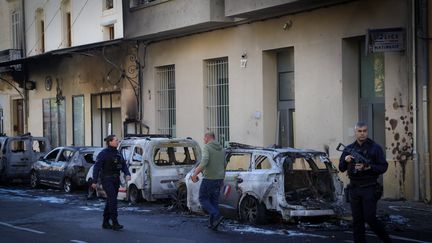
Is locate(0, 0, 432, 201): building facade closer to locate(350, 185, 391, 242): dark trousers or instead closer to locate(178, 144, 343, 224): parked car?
locate(178, 144, 343, 224): parked car

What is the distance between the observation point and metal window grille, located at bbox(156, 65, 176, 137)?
24812 mm

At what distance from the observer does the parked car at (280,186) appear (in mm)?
12781

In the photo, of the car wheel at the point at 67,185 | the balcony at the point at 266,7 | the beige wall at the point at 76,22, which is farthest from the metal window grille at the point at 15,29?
the balcony at the point at 266,7

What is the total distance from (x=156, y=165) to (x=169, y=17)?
7396 millimetres

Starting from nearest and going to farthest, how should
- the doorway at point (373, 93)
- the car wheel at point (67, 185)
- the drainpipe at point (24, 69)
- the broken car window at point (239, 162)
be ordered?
the broken car window at point (239, 162) → the doorway at point (373, 93) → the car wheel at point (67, 185) → the drainpipe at point (24, 69)

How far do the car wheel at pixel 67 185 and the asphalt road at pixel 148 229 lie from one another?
3.95 m

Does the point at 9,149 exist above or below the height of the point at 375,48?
below

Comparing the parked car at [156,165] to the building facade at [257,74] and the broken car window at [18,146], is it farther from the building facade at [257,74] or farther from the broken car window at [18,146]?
the broken car window at [18,146]

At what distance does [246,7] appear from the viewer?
19.3 metres

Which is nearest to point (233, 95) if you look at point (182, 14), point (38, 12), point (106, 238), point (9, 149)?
point (182, 14)

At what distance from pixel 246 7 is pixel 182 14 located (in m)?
3.40

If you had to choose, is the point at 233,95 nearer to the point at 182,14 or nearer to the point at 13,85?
the point at 182,14

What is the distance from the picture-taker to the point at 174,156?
56.5ft

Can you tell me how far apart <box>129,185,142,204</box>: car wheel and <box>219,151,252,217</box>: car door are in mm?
3589
